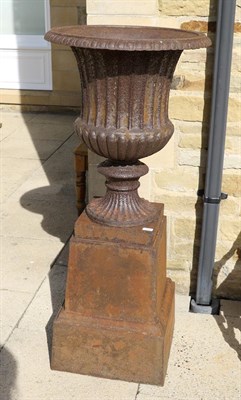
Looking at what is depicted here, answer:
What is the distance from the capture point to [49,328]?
137 inches

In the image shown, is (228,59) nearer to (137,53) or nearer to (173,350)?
(137,53)

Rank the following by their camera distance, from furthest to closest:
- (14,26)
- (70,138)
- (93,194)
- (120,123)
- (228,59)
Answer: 1. (14,26)
2. (70,138)
3. (93,194)
4. (228,59)
5. (120,123)

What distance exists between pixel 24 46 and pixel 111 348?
6285mm

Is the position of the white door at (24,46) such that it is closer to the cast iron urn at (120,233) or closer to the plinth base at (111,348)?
the cast iron urn at (120,233)

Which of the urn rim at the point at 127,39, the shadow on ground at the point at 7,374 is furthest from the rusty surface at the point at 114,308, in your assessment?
the urn rim at the point at 127,39

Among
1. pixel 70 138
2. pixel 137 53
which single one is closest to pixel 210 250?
pixel 137 53

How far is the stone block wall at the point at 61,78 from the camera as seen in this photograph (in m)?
7.75

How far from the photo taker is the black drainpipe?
3156mm

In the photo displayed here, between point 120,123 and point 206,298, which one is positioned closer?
point 120,123

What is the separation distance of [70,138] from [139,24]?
3.95 meters

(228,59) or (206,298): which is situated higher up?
(228,59)

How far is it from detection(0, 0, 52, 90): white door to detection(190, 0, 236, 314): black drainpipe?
17.4 feet

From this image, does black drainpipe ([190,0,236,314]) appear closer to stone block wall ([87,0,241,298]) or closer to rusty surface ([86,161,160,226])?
stone block wall ([87,0,241,298])

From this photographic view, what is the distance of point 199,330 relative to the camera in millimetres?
3518
